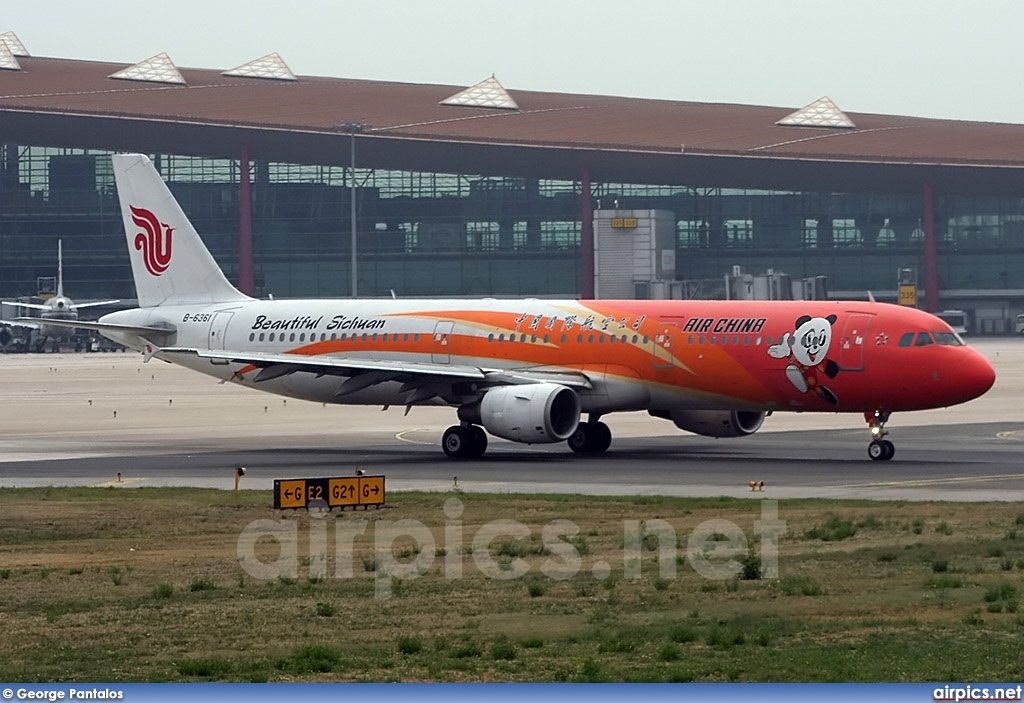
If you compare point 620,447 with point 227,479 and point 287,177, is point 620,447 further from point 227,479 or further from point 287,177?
point 287,177

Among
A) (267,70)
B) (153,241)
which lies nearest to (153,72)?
(267,70)

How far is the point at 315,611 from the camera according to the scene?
65.1ft

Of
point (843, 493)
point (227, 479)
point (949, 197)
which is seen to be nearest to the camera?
point (843, 493)

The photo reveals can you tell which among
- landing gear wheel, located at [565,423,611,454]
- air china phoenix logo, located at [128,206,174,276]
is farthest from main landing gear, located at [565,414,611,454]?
air china phoenix logo, located at [128,206,174,276]

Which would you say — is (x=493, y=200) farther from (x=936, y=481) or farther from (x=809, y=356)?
(x=936, y=481)

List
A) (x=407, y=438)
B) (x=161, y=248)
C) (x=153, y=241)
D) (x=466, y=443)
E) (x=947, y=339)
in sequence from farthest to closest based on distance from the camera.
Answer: (x=153, y=241), (x=161, y=248), (x=407, y=438), (x=466, y=443), (x=947, y=339)

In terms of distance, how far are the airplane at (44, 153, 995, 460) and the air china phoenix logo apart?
131 mm

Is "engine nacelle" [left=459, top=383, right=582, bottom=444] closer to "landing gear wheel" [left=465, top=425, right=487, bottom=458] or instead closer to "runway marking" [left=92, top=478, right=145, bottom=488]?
"landing gear wheel" [left=465, top=425, right=487, bottom=458]

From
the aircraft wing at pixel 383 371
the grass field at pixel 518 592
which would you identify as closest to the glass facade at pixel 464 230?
the aircraft wing at pixel 383 371

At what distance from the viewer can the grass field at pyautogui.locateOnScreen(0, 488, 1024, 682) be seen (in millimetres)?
16609

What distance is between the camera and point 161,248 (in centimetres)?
5409

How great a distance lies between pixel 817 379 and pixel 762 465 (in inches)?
98.5

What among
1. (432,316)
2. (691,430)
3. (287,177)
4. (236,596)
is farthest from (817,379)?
(287,177)

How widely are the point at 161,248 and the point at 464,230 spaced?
110041 millimetres
